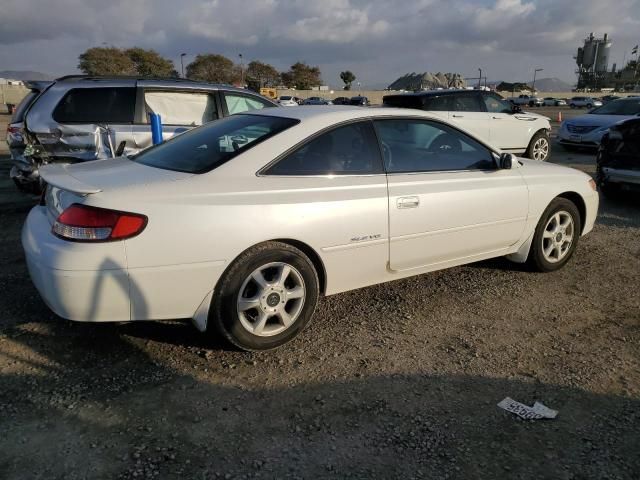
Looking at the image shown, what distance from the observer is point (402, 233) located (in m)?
3.69

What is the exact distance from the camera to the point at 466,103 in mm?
10766

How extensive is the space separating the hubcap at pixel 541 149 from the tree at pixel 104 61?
5807 centimetres

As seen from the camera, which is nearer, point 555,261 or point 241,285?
point 241,285

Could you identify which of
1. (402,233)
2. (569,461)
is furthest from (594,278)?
(569,461)

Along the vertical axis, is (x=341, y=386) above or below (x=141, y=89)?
below

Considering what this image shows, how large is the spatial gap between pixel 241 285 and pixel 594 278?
11.3 feet

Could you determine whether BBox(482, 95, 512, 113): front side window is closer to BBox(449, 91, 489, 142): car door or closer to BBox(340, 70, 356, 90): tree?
BBox(449, 91, 489, 142): car door

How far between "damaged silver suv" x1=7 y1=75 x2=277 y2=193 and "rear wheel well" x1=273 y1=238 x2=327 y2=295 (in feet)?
11.0

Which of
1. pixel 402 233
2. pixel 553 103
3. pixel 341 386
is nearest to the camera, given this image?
pixel 341 386

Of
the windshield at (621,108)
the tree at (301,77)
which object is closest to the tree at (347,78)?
the tree at (301,77)

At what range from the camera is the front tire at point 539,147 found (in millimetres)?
11789

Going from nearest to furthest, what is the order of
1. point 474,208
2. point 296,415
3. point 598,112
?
point 296,415, point 474,208, point 598,112

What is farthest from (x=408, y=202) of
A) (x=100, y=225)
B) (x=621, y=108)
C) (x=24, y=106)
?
(x=621, y=108)

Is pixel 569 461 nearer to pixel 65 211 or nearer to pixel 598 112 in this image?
pixel 65 211
